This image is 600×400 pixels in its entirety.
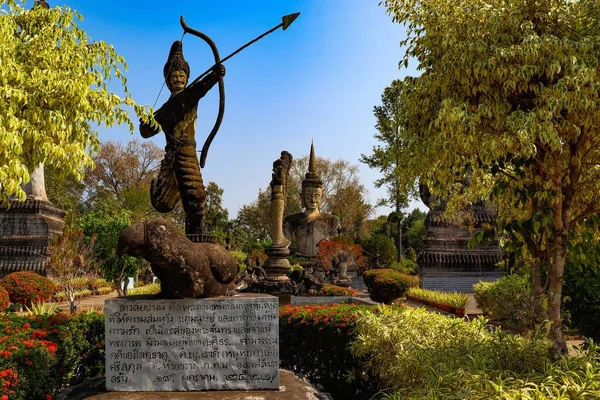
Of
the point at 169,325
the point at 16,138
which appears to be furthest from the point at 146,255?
the point at 16,138

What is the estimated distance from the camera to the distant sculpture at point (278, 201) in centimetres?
2192

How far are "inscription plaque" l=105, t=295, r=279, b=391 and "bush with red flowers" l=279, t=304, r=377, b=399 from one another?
1.74m

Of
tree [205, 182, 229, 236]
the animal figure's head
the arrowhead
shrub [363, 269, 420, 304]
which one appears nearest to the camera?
the animal figure's head

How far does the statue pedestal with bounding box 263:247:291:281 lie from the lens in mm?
20984

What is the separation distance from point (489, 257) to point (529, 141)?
1890cm

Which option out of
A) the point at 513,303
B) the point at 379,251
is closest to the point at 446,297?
the point at 513,303

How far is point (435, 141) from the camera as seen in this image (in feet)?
16.9

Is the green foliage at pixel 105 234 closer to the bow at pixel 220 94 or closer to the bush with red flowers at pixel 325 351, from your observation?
the bush with red flowers at pixel 325 351

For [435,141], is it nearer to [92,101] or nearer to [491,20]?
[491,20]

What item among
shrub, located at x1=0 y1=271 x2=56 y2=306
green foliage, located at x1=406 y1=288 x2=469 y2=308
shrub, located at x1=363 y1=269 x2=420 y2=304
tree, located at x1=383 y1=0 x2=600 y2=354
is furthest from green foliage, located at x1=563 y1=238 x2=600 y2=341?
shrub, located at x1=0 y1=271 x2=56 y2=306

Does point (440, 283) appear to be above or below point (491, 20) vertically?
below

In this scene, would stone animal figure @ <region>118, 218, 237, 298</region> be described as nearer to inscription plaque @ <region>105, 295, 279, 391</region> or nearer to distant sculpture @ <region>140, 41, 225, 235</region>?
inscription plaque @ <region>105, 295, 279, 391</region>

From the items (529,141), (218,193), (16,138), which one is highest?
(218,193)

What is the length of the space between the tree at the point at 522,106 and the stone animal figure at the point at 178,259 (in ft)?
8.17
